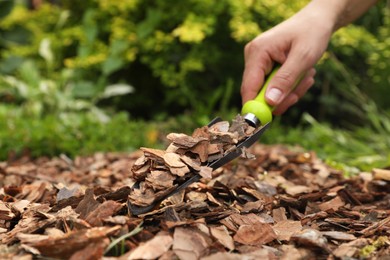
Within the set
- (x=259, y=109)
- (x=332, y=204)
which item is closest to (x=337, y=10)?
(x=259, y=109)

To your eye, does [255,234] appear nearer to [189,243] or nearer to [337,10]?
[189,243]

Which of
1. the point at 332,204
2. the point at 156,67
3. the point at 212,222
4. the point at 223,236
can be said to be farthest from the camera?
the point at 156,67

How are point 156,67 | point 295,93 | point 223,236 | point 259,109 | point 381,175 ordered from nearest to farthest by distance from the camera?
point 223,236 → point 259,109 → point 381,175 → point 295,93 → point 156,67

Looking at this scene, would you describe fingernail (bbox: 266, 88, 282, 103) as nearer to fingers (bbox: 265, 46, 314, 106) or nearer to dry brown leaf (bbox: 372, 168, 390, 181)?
fingers (bbox: 265, 46, 314, 106)

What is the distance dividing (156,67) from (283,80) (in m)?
3.11

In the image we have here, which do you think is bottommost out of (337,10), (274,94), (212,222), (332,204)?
(332,204)

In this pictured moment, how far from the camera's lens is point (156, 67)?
16.9ft

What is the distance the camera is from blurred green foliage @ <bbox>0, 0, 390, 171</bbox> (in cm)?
448

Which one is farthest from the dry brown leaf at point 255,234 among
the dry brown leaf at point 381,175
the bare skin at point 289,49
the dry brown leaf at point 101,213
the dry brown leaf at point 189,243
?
the dry brown leaf at point 381,175

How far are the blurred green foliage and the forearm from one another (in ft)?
5.10

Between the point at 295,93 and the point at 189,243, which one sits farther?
the point at 295,93

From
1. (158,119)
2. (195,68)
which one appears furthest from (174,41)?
(158,119)

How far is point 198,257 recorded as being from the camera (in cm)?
137

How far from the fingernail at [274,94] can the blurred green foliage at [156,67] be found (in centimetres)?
201
